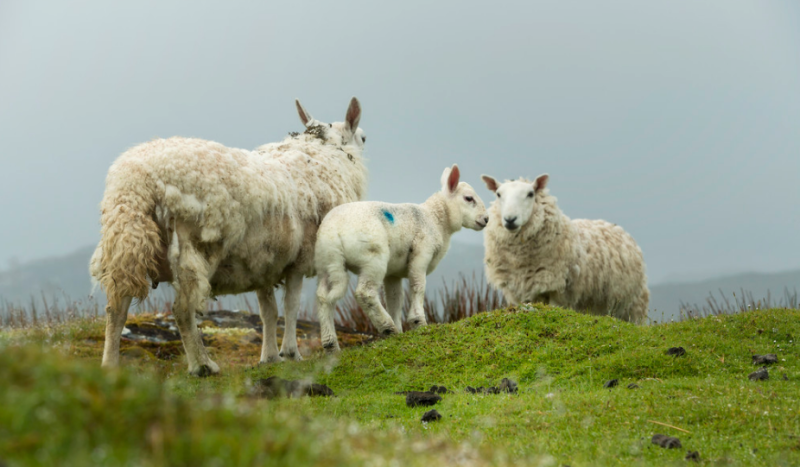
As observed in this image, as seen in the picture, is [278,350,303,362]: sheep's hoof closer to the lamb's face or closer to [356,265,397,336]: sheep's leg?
[356,265,397,336]: sheep's leg

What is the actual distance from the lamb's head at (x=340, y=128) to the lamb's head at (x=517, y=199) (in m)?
2.70

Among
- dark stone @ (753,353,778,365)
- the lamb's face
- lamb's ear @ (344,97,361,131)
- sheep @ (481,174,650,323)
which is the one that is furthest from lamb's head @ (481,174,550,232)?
dark stone @ (753,353,778,365)

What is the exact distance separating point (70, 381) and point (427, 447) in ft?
5.44

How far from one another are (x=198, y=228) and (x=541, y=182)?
714cm

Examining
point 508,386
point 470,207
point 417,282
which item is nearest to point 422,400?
point 508,386

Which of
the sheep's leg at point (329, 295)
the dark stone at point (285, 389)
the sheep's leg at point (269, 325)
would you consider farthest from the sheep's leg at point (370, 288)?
the sheep's leg at point (269, 325)

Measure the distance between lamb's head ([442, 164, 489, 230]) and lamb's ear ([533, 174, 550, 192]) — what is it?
8.09ft

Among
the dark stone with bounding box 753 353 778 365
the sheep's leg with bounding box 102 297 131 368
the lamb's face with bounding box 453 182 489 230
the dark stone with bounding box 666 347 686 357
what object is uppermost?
the lamb's face with bounding box 453 182 489 230

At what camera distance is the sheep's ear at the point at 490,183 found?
1290 centimetres

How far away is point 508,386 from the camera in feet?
24.9

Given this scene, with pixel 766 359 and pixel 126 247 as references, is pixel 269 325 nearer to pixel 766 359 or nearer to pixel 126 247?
pixel 126 247

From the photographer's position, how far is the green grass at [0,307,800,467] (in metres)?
2.60

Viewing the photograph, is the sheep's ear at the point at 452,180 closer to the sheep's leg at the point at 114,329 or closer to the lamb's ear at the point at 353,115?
the lamb's ear at the point at 353,115

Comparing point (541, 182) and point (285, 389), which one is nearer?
point (285, 389)
